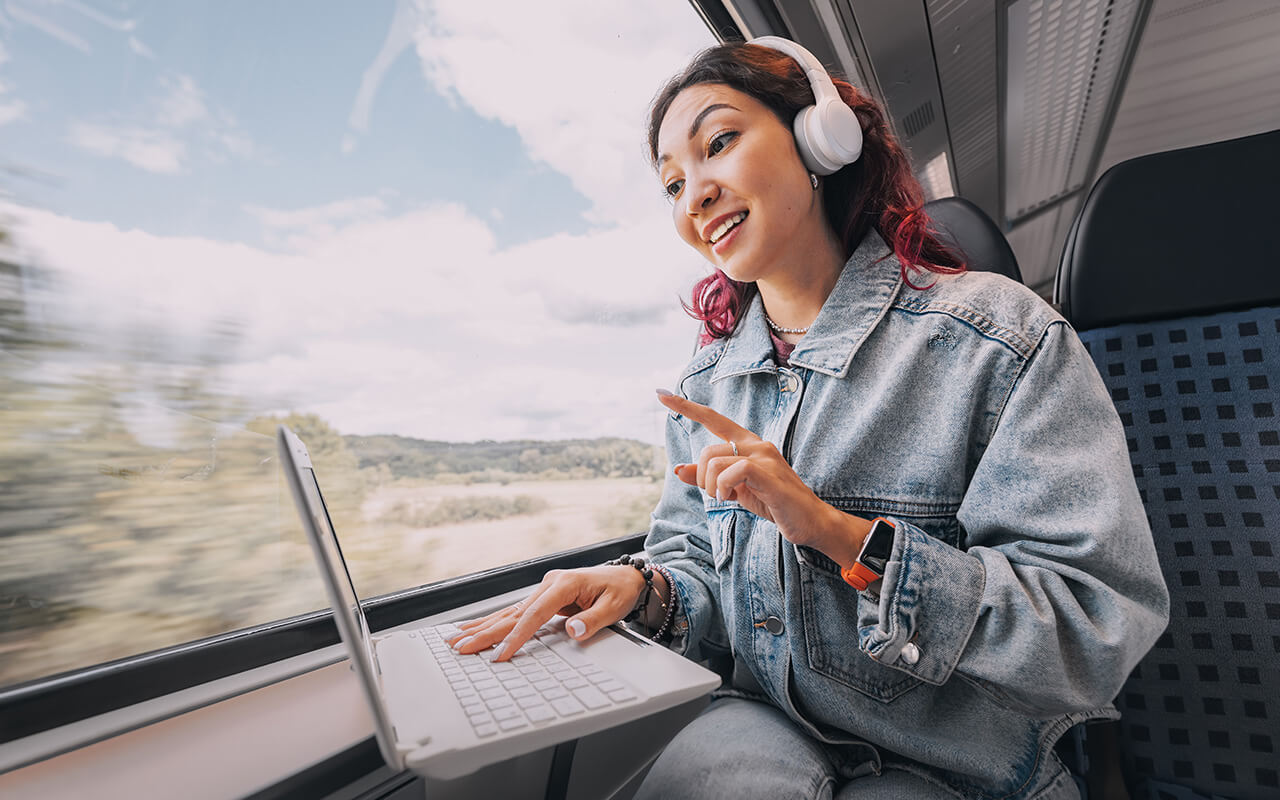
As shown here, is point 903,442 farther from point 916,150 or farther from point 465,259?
point 916,150

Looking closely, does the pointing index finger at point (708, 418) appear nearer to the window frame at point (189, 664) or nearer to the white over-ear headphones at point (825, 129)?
the white over-ear headphones at point (825, 129)

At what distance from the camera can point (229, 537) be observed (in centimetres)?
95

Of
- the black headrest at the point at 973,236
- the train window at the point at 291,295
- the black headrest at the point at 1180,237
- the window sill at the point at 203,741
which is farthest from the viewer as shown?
the black headrest at the point at 973,236

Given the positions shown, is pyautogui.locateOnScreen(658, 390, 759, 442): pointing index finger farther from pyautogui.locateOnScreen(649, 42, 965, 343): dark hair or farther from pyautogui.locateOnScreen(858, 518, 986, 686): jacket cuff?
pyautogui.locateOnScreen(649, 42, 965, 343): dark hair

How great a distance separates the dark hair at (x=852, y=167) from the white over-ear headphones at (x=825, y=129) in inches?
1.2

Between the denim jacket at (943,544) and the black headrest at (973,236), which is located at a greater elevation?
the black headrest at (973,236)

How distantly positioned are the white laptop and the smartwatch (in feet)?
0.66

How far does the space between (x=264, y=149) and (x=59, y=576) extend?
0.66m

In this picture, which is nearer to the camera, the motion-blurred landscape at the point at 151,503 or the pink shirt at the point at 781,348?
the motion-blurred landscape at the point at 151,503

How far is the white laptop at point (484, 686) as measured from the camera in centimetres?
49

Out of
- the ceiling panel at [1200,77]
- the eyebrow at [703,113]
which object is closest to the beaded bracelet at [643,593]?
the eyebrow at [703,113]

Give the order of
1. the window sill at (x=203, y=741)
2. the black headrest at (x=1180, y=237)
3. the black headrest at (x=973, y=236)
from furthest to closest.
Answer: the black headrest at (x=973, y=236), the black headrest at (x=1180, y=237), the window sill at (x=203, y=741)

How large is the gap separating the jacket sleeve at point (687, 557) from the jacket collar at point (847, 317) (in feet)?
0.67

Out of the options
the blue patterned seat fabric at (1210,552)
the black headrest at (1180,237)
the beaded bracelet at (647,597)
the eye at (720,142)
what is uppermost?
the eye at (720,142)
